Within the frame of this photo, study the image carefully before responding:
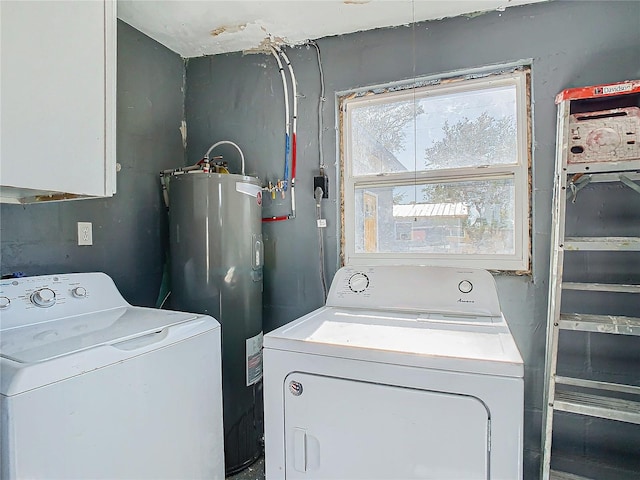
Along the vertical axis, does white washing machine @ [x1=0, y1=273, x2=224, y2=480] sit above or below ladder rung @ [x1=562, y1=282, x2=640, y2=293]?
below

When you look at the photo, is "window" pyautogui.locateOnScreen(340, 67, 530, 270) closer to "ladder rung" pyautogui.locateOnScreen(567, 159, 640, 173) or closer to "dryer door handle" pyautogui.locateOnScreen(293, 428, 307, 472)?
"ladder rung" pyautogui.locateOnScreen(567, 159, 640, 173)

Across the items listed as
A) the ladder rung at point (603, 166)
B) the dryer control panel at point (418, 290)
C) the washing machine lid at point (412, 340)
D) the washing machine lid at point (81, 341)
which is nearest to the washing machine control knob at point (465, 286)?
the dryer control panel at point (418, 290)

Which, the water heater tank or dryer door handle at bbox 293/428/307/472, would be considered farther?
the water heater tank

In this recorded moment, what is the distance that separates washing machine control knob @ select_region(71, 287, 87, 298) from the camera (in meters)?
1.46

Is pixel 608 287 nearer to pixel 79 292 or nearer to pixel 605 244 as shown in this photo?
pixel 605 244

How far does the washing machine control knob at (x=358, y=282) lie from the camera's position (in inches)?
65.7

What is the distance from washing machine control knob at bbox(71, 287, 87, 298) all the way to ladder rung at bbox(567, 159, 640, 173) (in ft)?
6.60

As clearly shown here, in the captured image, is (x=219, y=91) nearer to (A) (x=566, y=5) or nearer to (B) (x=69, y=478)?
(A) (x=566, y=5)

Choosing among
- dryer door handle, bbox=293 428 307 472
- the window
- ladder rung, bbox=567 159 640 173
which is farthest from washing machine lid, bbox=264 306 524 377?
ladder rung, bbox=567 159 640 173

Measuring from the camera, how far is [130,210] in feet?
6.55

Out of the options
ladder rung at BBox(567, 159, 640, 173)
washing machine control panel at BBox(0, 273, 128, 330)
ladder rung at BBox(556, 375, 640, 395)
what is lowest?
ladder rung at BBox(556, 375, 640, 395)

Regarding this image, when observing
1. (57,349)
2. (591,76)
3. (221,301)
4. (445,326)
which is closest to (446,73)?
(591,76)

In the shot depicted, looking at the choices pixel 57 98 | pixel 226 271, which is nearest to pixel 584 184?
pixel 226 271

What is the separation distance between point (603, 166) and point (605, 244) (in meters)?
0.30
